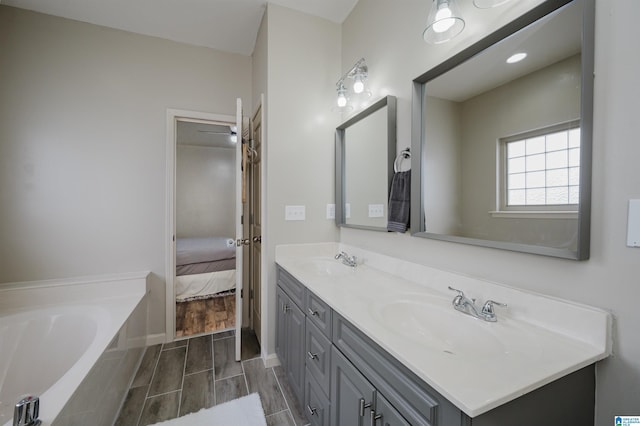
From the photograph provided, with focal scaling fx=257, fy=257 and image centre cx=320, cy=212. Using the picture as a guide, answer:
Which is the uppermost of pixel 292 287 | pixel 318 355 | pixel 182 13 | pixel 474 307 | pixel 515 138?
pixel 182 13

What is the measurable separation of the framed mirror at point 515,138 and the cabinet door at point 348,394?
0.72m

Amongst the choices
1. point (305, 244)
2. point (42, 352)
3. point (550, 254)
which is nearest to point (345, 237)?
point (305, 244)

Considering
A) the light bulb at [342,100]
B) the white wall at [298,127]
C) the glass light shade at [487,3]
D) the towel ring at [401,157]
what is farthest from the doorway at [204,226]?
the glass light shade at [487,3]

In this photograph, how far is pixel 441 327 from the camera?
1052 mm

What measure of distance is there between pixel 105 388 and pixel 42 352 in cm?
73

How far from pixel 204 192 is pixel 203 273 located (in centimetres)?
266

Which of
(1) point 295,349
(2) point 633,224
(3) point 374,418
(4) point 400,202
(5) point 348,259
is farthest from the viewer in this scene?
(5) point 348,259

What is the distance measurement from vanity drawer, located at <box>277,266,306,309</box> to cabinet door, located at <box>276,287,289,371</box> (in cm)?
7

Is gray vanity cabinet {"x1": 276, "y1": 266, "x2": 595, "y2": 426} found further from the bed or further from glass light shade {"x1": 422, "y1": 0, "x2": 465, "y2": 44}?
the bed

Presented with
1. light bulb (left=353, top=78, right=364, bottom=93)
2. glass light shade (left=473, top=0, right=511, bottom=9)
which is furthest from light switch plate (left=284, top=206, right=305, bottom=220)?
glass light shade (left=473, top=0, right=511, bottom=9)

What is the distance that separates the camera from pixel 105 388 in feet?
4.49

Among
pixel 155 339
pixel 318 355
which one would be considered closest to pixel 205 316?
pixel 155 339

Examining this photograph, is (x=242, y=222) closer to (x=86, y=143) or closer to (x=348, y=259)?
(x=348, y=259)

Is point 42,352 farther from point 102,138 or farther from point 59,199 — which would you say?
point 102,138
